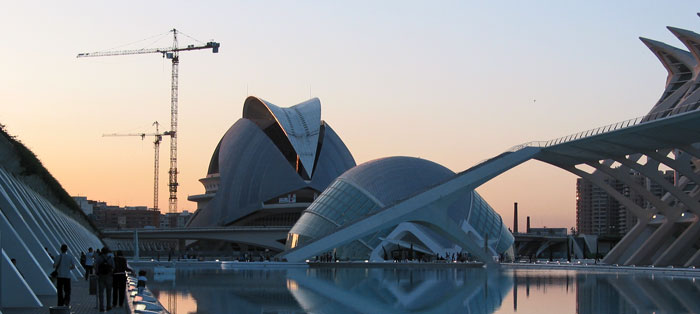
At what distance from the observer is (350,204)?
5884cm

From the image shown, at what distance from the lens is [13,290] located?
14.4m

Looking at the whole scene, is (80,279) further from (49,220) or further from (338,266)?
(338,266)

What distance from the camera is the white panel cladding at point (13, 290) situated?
1419 centimetres

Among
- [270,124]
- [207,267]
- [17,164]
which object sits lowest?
[207,267]

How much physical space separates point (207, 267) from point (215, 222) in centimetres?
4619

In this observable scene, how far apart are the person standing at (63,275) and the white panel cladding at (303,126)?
2919 inches

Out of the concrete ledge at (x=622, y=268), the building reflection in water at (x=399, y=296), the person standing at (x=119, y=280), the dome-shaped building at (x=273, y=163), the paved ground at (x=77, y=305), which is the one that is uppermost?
the dome-shaped building at (x=273, y=163)

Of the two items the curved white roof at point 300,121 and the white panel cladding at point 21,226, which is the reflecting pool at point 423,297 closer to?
the white panel cladding at point 21,226

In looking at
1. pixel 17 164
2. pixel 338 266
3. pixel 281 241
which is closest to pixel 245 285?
pixel 17 164

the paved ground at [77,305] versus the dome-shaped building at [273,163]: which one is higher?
the dome-shaped building at [273,163]

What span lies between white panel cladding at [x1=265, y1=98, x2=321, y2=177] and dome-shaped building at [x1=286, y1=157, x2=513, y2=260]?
29.1 metres

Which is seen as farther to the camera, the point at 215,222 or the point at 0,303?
the point at 215,222

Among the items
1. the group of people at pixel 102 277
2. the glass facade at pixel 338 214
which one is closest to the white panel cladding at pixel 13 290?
the group of people at pixel 102 277

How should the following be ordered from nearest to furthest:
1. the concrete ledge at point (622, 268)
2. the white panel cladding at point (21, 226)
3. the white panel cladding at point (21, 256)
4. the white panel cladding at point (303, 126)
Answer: the white panel cladding at point (21, 256) < the white panel cladding at point (21, 226) < the concrete ledge at point (622, 268) < the white panel cladding at point (303, 126)
